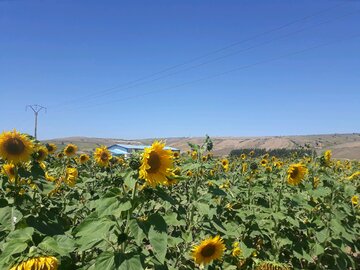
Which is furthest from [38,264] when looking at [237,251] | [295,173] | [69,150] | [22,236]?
[69,150]

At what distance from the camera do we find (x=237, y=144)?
115 metres

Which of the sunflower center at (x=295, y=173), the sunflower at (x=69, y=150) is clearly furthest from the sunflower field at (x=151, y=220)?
the sunflower at (x=69, y=150)

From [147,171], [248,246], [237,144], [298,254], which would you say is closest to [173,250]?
[248,246]

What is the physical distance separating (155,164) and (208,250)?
1.64 meters

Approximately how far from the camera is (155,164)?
3117 mm

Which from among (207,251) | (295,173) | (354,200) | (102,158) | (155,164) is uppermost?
(155,164)

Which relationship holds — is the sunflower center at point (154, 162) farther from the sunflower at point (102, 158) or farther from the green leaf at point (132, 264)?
the sunflower at point (102, 158)

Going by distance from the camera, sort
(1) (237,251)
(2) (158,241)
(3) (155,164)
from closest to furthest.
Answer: (2) (158,241) < (3) (155,164) < (1) (237,251)

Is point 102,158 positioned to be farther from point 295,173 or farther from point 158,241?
point 158,241

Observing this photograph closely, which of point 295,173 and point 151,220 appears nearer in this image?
point 151,220

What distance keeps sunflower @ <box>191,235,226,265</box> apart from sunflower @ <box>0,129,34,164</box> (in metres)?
2.08

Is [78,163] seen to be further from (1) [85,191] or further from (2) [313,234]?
(2) [313,234]

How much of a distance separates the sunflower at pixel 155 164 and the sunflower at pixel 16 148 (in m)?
1.66

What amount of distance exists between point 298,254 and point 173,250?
6.81 feet
